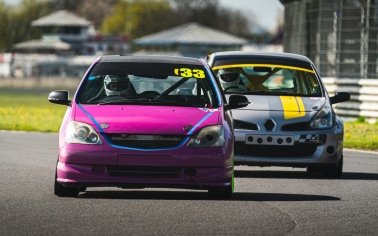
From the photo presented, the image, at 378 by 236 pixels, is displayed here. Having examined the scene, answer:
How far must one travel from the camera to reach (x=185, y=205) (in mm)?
9766

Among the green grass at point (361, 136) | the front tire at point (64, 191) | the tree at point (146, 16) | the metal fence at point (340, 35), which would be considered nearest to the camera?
the front tire at point (64, 191)

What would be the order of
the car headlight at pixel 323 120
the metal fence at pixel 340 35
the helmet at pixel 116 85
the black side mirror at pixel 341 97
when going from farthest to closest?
the metal fence at pixel 340 35, the black side mirror at pixel 341 97, the car headlight at pixel 323 120, the helmet at pixel 116 85

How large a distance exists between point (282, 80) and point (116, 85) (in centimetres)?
427

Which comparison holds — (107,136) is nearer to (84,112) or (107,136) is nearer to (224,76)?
(84,112)

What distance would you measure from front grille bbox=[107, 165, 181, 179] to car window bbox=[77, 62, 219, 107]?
83cm

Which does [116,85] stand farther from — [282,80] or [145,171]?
[282,80]

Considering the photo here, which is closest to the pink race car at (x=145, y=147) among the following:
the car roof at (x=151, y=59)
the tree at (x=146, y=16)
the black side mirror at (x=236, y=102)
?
the black side mirror at (x=236, y=102)

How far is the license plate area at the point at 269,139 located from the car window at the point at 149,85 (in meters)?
2.06

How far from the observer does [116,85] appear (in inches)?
424

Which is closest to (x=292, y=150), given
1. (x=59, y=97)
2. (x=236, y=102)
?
(x=236, y=102)

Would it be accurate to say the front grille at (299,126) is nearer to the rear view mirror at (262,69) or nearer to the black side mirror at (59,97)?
the rear view mirror at (262,69)

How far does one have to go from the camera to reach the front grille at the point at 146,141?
975cm

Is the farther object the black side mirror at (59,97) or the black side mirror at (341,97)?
the black side mirror at (341,97)

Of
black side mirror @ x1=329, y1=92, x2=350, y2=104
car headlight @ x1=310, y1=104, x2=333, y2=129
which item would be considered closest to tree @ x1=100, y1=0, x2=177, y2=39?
black side mirror @ x1=329, y1=92, x2=350, y2=104
